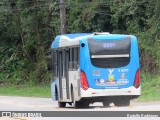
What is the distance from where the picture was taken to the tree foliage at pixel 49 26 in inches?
1623

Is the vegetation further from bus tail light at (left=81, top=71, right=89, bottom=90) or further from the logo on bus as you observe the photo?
bus tail light at (left=81, top=71, right=89, bottom=90)

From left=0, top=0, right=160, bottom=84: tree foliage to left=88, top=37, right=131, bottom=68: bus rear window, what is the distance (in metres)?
15.1

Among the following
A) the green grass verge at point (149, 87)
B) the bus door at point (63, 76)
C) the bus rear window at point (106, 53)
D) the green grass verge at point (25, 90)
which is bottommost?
the green grass verge at point (25, 90)

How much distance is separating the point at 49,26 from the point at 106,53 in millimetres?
33376

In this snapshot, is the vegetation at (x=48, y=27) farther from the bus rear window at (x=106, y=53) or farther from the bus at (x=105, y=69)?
the bus rear window at (x=106, y=53)

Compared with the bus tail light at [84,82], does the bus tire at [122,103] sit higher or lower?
lower

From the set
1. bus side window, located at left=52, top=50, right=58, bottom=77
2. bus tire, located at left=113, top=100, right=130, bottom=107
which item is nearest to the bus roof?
bus side window, located at left=52, top=50, right=58, bottom=77

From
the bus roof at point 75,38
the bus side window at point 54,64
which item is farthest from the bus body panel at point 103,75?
the bus side window at point 54,64

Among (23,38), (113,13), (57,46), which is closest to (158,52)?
(113,13)

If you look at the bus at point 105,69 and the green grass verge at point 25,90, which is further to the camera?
the green grass verge at point 25,90

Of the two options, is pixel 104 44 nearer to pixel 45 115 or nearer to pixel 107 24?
pixel 45 115

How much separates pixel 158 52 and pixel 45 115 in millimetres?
19015

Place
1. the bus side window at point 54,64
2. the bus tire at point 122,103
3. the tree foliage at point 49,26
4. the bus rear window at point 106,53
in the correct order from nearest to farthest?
the bus rear window at point 106,53 < the bus tire at point 122,103 < the bus side window at point 54,64 < the tree foliage at point 49,26

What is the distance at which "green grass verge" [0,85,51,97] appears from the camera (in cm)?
4908
